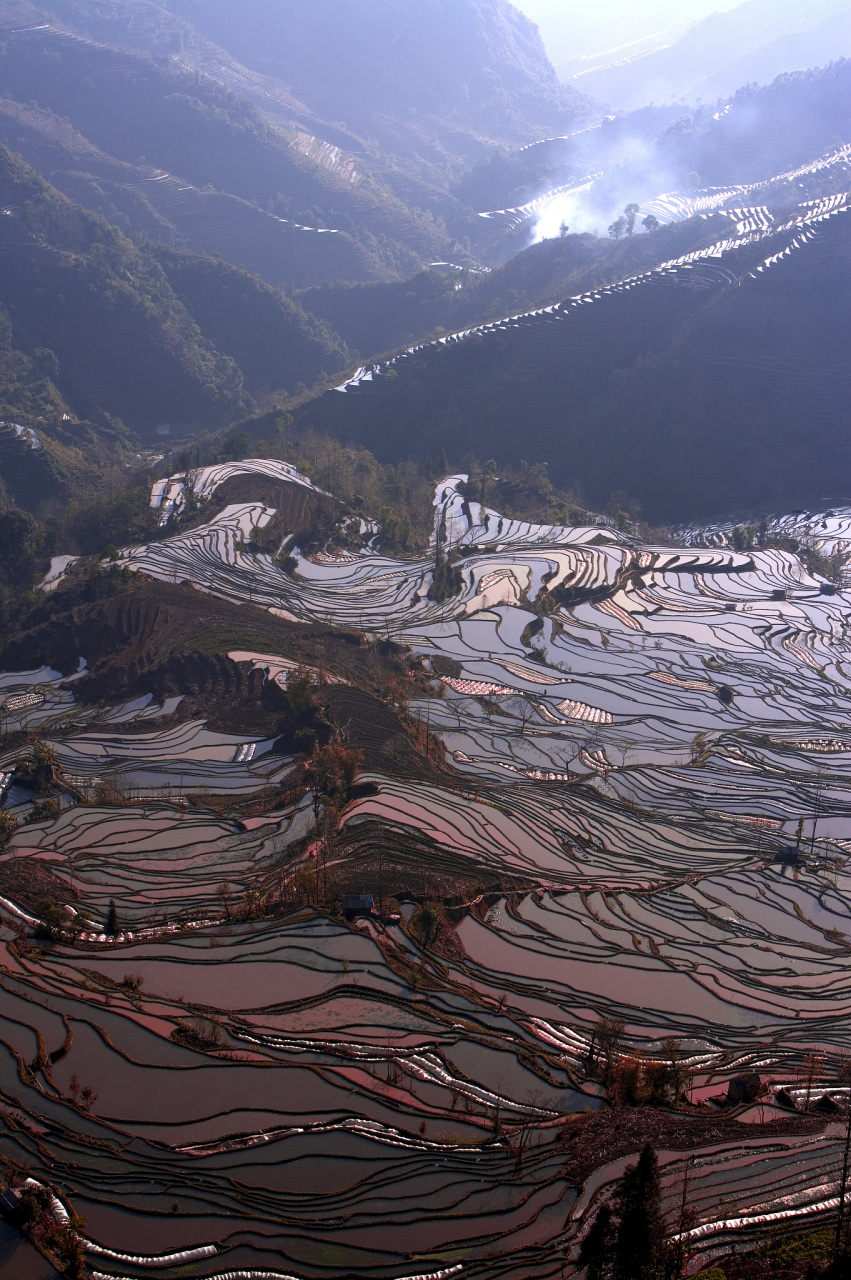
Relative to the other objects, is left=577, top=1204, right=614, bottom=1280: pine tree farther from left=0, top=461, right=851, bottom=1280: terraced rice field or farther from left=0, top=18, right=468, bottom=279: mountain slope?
left=0, top=18, right=468, bottom=279: mountain slope

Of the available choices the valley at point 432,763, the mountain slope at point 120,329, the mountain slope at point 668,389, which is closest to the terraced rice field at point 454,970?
the valley at point 432,763

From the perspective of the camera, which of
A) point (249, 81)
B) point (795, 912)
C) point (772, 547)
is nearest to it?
point (795, 912)

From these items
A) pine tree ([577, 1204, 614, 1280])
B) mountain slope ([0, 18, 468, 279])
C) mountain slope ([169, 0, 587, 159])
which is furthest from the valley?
mountain slope ([169, 0, 587, 159])

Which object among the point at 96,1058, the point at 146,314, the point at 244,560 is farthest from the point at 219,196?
the point at 96,1058

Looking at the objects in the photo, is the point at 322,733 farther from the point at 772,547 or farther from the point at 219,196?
the point at 219,196

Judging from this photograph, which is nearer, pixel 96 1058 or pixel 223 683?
pixel 96 1058

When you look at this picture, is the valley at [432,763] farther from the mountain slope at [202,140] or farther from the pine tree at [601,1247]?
the mountain slope at [202,140]
